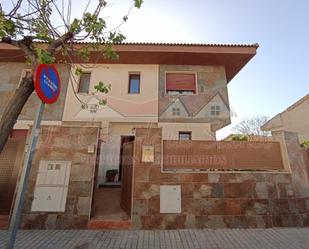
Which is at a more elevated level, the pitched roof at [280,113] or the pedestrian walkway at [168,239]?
the pitched roof at [280,113]

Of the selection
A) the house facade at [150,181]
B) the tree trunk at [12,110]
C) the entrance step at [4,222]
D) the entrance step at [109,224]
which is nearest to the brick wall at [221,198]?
the house facade at [150,181]

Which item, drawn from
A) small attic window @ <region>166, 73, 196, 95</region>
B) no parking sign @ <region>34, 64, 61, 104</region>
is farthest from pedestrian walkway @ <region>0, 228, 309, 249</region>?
small attic window @ <region>166, 73, 196, 95</region>

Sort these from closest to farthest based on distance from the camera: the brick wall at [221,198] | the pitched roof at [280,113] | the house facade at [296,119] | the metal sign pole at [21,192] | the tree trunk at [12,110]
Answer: the metal sign pole at [21,192], the tree trunk at [12,110], the brick wall at [221,198], the house facade at [296,119], the pitched roof at [280,113]

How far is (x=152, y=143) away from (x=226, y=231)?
2.73 metres

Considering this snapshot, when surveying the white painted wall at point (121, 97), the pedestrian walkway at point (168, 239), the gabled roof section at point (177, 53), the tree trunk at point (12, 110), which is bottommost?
the pedestrian walkway at point (168, 239)

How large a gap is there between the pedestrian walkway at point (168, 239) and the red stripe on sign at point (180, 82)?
6670mm

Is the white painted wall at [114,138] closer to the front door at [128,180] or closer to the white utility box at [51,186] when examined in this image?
the front door at [128,180]

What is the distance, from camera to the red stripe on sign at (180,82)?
9711 millimetres

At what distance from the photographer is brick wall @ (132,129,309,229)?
189 inches

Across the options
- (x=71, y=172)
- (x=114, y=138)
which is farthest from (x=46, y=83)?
(x=114, y=138)

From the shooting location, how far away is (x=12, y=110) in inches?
127

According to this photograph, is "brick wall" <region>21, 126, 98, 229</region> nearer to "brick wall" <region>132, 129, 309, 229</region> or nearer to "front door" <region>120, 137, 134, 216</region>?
"front door" <region>120, 137, 134, 216</region>

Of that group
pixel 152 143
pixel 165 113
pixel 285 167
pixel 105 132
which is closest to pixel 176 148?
pixel 152 143

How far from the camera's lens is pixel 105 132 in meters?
9.18
